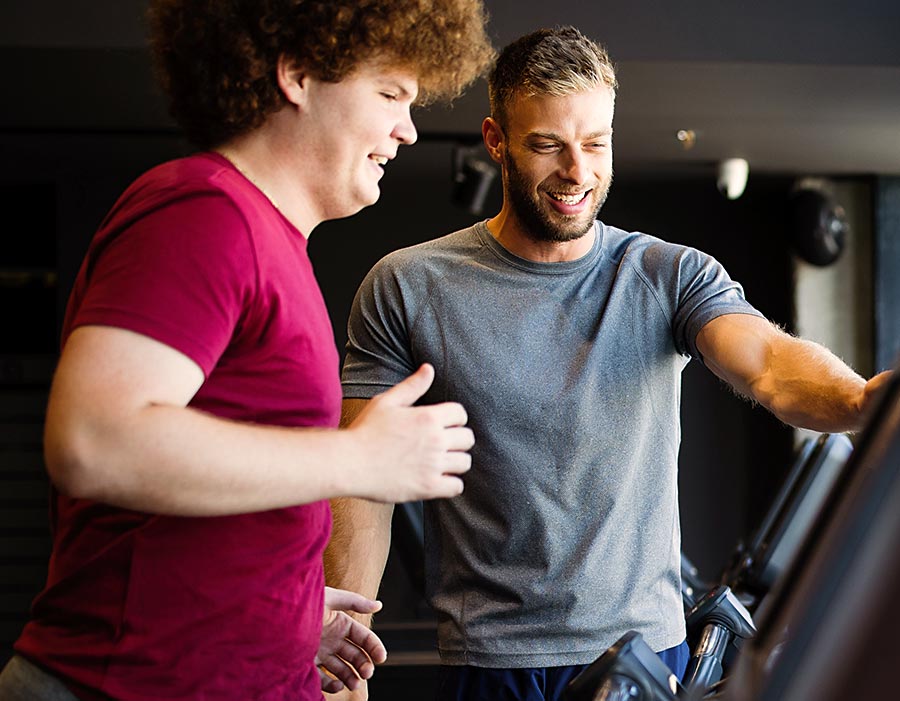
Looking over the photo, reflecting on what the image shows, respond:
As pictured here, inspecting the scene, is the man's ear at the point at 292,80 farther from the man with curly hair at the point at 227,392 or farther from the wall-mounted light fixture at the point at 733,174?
the wall-mounted light fixture at the point at 733,174

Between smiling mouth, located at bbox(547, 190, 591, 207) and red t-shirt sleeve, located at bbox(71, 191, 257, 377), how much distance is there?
35.5 inches

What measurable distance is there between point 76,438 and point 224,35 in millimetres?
429

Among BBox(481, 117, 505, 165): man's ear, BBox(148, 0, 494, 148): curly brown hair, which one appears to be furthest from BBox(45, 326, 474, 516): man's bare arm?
BBox(481, 117, 505, 165): man's ear

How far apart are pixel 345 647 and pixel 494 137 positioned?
0.97 metres

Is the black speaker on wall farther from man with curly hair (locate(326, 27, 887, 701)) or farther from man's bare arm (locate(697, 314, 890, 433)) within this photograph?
man's bare arm (locate(697, 314, 890, 433))

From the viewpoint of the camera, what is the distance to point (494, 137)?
2.03 m

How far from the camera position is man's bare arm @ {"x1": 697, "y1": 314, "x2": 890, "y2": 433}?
1490 millimetres

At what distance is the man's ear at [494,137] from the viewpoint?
1.99 m

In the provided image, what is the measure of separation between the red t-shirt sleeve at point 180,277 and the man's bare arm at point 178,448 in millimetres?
15

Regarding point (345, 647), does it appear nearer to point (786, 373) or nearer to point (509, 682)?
point (509, 682)

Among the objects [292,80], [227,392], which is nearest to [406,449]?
[227,392]

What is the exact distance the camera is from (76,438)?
2.99 ft

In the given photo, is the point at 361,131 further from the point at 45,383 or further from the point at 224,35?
the point at 45,383

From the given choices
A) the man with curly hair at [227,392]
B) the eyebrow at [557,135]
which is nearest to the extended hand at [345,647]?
the man with curly hair at [227,392]
